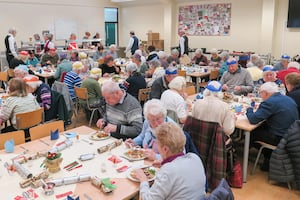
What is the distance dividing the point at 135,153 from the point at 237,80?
10.9ft

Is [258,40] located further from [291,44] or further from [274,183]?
[274,183]

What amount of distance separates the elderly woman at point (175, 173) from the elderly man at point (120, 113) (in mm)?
1268

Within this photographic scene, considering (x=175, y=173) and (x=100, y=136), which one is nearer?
(x=175, y=173)

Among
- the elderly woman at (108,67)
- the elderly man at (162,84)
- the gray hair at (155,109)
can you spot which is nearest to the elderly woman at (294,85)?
the elderly man at (162,84)

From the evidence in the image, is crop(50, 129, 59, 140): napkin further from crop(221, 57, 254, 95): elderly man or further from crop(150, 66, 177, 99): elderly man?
crop(221, 57, 254, 95): elderly man

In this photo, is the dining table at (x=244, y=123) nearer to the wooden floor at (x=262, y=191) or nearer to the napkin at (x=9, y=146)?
the wooden floor at (x=262, y=191)

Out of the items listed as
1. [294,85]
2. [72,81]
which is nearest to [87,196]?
[294,85]

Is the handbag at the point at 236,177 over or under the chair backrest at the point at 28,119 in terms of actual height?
under

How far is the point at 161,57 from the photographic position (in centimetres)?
741

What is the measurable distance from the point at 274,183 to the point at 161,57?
4.55 m

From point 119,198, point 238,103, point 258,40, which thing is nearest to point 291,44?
point 258,40

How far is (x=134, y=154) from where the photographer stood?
2.48m

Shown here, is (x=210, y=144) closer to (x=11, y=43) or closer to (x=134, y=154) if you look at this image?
(x=134, y=154)

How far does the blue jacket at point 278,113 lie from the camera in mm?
3422
